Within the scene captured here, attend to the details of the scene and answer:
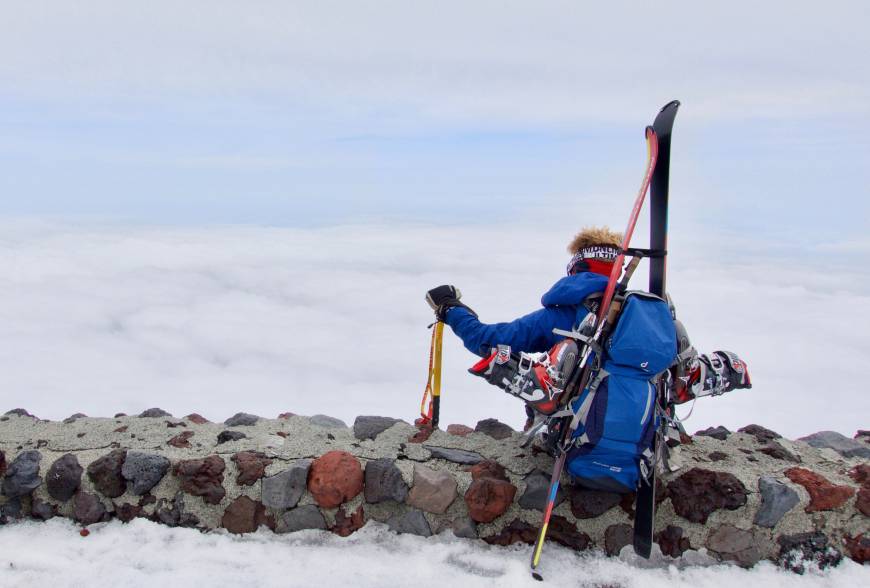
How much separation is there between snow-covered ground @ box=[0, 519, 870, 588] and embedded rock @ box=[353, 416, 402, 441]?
0.96 meters

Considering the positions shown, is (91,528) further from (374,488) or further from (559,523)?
(559,523)

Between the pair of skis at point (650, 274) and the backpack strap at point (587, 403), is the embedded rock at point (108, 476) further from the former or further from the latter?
the backpack strap at point (587, 403)

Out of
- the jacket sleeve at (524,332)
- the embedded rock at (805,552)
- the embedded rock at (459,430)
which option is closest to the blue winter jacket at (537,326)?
the jacket sleeve at (524,332)

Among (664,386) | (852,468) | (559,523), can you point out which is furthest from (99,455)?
(852,468)

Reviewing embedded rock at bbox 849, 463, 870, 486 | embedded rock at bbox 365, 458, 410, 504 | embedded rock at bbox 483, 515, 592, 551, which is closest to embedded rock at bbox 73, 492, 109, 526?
embedded rock at bbox 365, 458, 410, 504

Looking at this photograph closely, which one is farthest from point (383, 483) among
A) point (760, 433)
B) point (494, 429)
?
point (760, 433)

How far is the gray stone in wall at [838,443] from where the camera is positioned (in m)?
5.33

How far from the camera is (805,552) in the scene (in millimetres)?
4242

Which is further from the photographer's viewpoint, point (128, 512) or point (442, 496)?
point (128, 512)

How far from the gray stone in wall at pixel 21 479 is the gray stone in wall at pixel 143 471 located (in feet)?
1.75

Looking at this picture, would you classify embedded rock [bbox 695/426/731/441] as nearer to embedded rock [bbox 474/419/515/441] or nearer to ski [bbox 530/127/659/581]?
embedded rock [bbox 474/419/515/441]

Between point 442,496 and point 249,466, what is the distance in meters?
1.14

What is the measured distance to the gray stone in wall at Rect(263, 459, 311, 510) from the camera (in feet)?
14.6

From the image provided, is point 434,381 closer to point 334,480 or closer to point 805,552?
point 334,480
